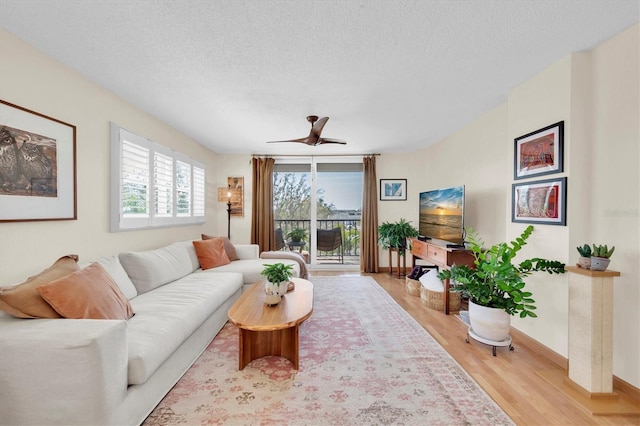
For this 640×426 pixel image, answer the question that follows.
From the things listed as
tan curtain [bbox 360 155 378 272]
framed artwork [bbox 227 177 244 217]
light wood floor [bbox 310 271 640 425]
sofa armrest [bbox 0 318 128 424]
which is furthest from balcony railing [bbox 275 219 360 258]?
sofa armrest [bbox 0 318 128 424]

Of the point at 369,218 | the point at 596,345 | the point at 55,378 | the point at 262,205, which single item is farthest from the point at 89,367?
the point at 369,218

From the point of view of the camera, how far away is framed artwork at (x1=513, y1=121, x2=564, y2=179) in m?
1.99

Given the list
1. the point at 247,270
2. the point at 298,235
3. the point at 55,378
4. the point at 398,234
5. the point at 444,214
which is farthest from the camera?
the point at 298,235

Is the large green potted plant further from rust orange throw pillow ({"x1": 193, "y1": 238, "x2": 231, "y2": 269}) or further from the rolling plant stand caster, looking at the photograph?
rust orange throw pillow ({"x1": 193, "y1": 238, "x2": 231, "y2": 269})

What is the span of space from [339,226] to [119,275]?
4169 millimetres

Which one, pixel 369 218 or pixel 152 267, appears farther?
pixel 369 218

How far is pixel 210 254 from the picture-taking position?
340 centimetres

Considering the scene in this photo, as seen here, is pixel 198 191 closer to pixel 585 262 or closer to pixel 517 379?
pixel 517 379

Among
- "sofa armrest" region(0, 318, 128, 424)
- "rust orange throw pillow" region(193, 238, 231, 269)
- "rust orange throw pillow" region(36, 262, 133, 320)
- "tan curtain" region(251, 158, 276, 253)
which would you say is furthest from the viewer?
"tan curtain" region(251, 158, 276, 253)

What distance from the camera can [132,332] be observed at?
1562 mm

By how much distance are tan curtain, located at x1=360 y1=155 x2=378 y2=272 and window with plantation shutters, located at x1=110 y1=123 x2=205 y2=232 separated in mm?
3137

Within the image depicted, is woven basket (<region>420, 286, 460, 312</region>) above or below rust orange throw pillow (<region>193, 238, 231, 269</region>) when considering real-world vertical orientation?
below

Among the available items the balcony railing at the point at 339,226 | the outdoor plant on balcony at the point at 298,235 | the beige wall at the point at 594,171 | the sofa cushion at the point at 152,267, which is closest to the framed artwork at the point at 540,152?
the beige wall at the point at 594,171

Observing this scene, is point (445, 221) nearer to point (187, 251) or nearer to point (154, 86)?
point (187, 251)
